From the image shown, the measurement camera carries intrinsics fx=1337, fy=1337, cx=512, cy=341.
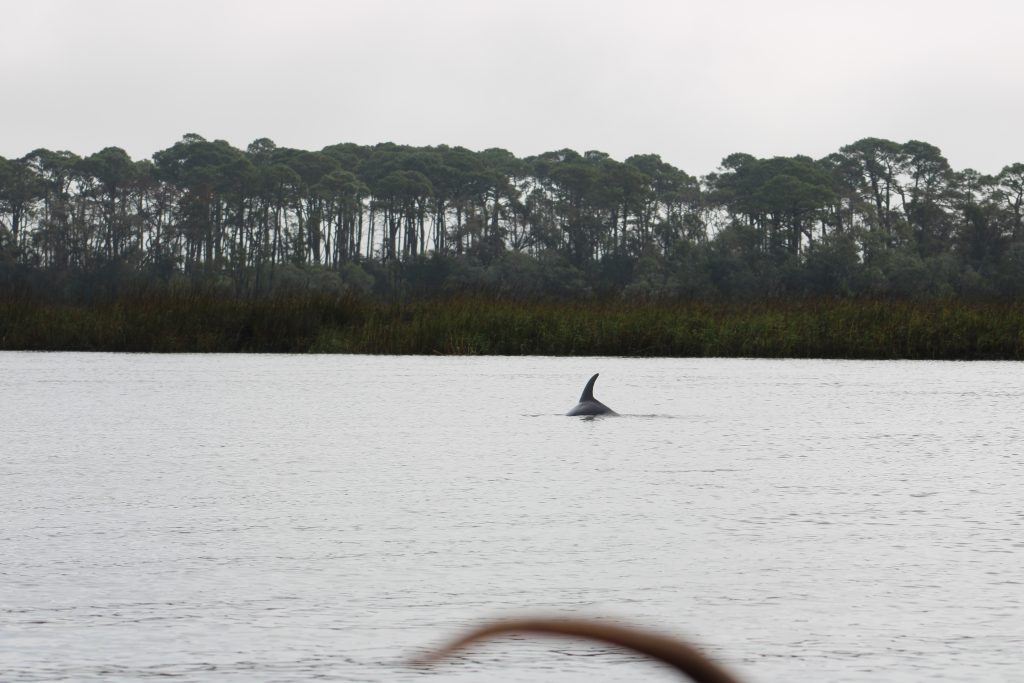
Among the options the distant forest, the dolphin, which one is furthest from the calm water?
the distant forest

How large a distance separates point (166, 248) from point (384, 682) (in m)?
83.2

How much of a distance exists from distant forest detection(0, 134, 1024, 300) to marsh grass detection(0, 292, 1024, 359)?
44.4 metres

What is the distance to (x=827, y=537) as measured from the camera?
18.0 feet

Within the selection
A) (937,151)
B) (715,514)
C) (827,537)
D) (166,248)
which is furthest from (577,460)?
(937,151)

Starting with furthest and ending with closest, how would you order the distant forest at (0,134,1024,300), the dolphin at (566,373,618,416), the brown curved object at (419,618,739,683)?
the distant forest at (0,134,1024,300) → the dolphin at (566,373,618,416) → the brown curved object at (419,618,739,683)

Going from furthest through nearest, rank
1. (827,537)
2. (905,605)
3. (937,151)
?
(937,151), (827,537), (905,605)

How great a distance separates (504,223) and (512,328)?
74290mm

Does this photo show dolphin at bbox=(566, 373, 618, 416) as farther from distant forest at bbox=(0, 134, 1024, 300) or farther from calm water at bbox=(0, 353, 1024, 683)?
distant forest at bbox=(0, 134, 1024, 300)

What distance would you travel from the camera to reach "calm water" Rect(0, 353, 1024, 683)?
3576mm

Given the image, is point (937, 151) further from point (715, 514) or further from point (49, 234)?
point (715, 514)

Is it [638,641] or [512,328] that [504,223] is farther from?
[638,641]

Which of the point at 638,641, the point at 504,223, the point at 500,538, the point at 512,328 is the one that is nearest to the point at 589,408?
the point at 500,538

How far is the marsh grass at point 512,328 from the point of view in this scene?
70.7 ft

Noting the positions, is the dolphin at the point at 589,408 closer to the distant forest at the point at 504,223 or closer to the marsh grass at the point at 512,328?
the marsh grass at the point at 512,328
